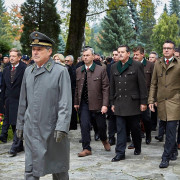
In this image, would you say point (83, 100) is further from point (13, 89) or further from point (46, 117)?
point (46, 117)

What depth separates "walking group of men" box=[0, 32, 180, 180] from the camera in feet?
15.1

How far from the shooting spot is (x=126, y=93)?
7.35 meters

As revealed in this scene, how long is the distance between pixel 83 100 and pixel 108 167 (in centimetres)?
165

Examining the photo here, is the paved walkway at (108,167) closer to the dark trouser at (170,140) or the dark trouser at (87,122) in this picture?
the dark trouser at (170,140)

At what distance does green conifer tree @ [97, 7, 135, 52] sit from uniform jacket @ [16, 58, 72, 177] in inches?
1982

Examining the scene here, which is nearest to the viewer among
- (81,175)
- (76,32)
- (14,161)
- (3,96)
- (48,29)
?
(81,175)

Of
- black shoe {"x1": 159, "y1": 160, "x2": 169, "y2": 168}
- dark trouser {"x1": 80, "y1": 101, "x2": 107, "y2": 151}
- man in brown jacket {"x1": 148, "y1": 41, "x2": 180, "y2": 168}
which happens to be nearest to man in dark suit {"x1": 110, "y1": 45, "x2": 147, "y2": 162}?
man in brown jacket {"x1": 148, "y1": 41, "x2": 180, "y2": 168}

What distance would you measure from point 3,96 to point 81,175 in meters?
3.17

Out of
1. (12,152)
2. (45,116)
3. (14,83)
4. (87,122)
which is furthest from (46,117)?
(14,83)

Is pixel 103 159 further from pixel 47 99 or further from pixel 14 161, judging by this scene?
pixel 47 99

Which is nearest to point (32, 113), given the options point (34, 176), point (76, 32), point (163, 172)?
point (34, 176)

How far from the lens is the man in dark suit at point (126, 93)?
7.30 meters

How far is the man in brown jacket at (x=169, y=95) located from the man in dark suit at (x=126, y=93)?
0.35 m

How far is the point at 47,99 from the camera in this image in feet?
15.1
